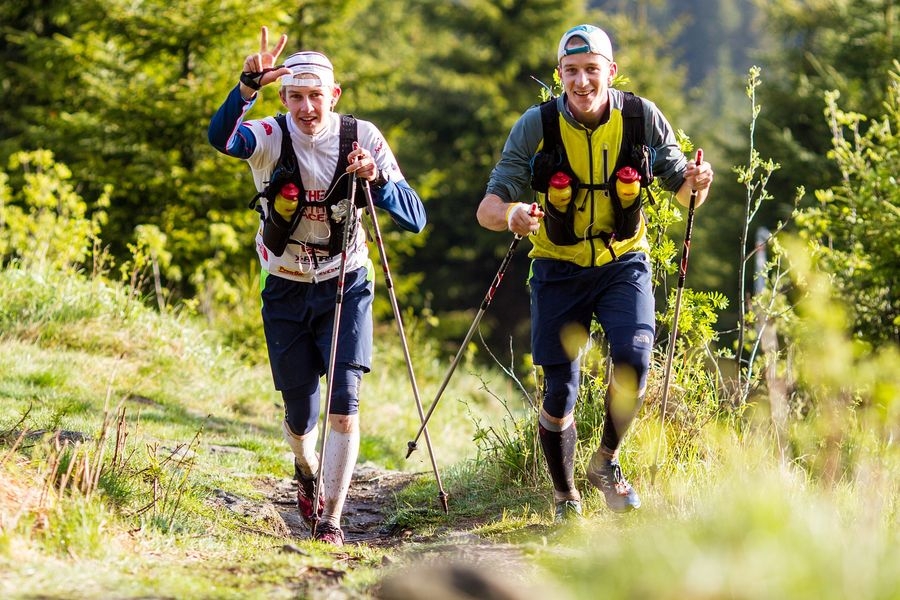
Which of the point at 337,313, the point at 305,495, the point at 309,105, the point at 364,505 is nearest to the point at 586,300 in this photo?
the point at 337,313

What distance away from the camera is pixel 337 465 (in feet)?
18.6

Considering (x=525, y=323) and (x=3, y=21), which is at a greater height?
(x=3, y=21)

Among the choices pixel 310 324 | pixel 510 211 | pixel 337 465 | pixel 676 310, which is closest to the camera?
pixel 510 211

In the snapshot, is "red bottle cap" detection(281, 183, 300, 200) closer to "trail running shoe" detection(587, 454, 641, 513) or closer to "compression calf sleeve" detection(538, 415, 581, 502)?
"compression calf sleeve" detection(538, 415, 581, 502)

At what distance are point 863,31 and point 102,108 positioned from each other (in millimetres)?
12110

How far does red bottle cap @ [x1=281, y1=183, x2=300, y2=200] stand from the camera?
5438 millimetres

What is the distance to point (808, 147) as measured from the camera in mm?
19922

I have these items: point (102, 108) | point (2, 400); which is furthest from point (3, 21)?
point (2, 400)

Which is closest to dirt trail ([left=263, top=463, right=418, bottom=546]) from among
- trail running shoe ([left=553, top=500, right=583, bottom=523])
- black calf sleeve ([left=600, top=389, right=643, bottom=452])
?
trail running shoe ([left=553, top=500, right=583, bottom=523])

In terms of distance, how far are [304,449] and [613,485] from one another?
5.78 ft

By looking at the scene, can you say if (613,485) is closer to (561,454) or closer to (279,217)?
(561,454)

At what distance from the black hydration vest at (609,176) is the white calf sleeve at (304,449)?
1860 millimetres

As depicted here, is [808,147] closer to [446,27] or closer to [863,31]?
[863,31]

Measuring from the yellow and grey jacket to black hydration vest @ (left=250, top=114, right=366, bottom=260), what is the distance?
815 mm
